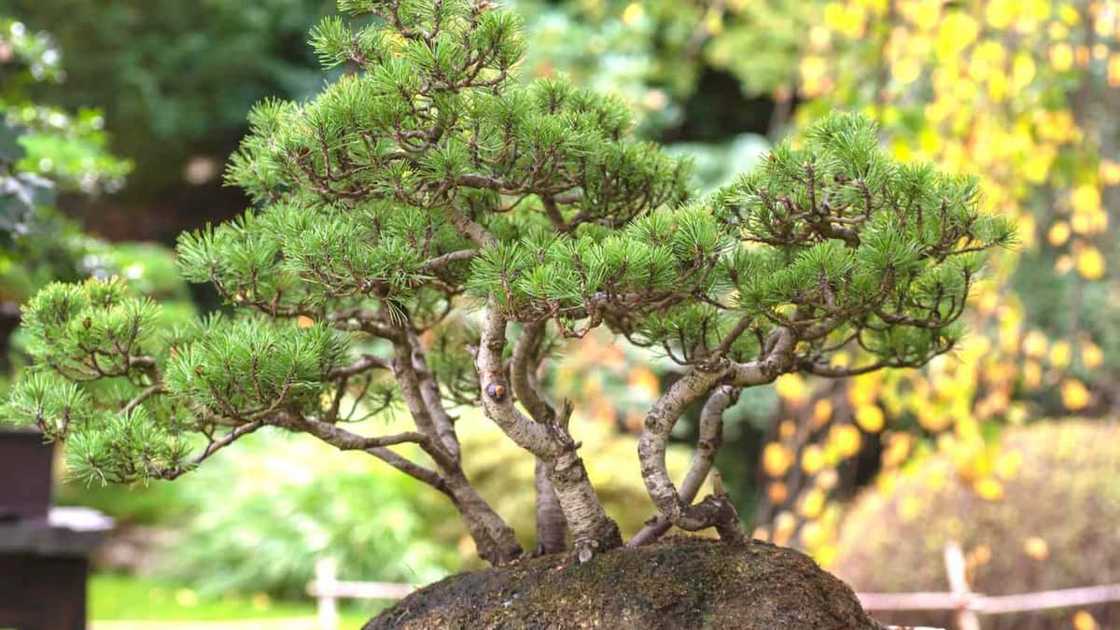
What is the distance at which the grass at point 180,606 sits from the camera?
19.7 feet

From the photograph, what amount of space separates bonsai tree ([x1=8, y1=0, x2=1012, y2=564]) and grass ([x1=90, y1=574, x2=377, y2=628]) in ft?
13.7

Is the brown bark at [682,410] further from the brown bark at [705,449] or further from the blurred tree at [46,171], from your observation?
the blurred tree at [46,171]

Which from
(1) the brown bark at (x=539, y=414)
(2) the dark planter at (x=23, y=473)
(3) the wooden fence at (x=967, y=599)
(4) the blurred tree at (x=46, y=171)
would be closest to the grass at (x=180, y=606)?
(3) the wooden fence at (x=967, y=599)

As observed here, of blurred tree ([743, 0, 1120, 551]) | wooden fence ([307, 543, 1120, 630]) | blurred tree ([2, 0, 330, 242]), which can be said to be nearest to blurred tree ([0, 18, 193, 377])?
wooden fence ([307, 543, 1120, 630])

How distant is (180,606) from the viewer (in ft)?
20.9

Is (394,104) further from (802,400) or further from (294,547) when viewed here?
(294,547)

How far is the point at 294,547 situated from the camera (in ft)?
21.0

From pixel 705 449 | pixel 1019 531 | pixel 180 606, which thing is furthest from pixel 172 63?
pixel 705 449

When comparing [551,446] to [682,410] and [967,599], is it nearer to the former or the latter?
[682,410]

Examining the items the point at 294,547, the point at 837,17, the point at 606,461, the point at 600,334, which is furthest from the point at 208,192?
the point at 837,17

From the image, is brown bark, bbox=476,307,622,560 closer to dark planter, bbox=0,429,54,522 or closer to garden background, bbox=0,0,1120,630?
garden background, bbox=0,0,1120,630

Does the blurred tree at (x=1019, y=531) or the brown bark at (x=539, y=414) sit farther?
the blurred tree at (x=1019, y=531)

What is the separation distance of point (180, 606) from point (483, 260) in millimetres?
5473

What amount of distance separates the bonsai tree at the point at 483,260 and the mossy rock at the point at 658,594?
49 millimetres
